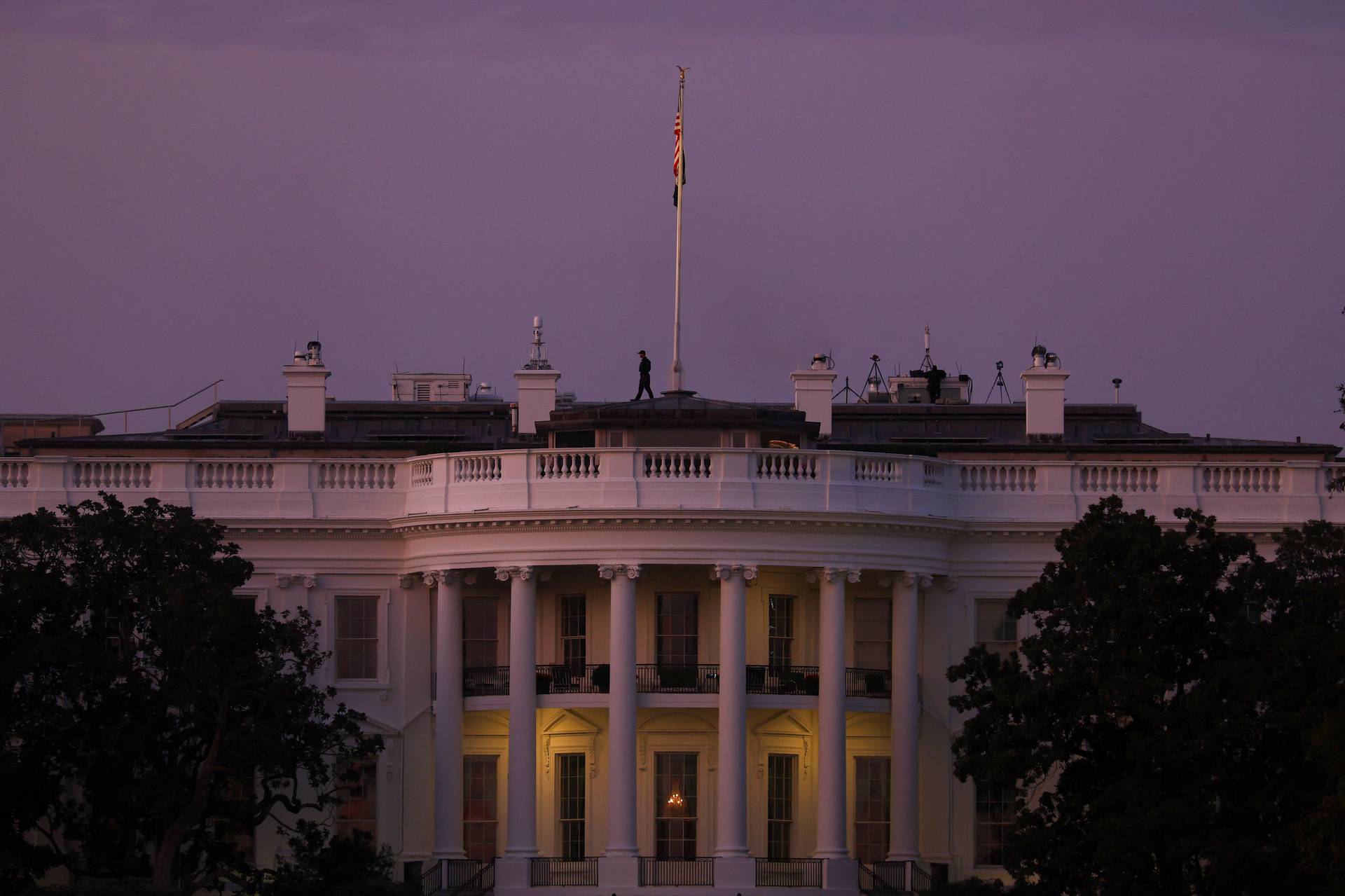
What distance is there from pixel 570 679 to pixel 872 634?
669 centimetres

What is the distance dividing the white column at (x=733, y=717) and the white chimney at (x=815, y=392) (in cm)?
929

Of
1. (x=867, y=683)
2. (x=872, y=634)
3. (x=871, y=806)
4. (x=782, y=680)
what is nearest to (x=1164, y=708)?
(x=867, y=683)

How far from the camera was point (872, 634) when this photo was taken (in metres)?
66.1

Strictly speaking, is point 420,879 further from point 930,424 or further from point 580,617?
point 930,424

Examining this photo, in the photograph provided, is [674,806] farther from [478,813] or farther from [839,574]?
[839,574]

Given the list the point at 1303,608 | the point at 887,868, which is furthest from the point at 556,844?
the point at 1303,608

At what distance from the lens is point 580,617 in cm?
6569

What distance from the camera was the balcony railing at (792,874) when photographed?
6197cm

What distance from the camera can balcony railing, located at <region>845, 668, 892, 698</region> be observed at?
214 feet

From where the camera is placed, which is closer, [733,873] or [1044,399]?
[733,873]

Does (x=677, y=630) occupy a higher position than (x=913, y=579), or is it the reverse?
(x=913, y=579)

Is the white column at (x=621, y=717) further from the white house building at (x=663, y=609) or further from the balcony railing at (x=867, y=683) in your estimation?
the balcony railing at (x=867, y=683)

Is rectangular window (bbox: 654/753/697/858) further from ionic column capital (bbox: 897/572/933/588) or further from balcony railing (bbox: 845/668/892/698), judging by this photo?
ionic column capital (bbox: 897/572/933/588)

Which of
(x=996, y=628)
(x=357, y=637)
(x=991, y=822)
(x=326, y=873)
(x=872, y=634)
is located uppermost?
(x=996, y=628)
